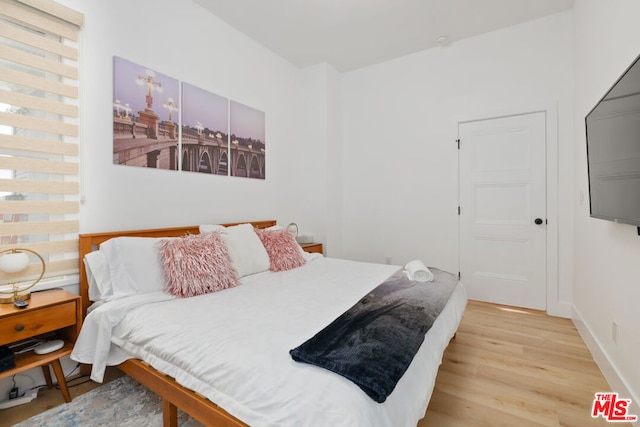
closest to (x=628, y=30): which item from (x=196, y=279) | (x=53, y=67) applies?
(x=196, y=279)

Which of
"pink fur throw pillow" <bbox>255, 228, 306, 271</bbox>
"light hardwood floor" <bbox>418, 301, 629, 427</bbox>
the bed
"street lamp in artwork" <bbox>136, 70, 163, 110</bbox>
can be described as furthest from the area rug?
"street lamp in artwork" <bbox>136, 70, 163, 110</bbox>

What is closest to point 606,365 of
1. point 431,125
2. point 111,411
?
point 431,125

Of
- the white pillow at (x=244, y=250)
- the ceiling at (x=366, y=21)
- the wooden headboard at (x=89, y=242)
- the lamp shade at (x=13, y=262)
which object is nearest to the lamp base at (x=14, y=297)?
the lamp shade at (x=13, y=262)

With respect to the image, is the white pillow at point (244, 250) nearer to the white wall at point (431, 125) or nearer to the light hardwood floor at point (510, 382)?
the light hardwood floor at point (510, 382)

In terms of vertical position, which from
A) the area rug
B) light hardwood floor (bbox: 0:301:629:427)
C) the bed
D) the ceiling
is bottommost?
the area rug

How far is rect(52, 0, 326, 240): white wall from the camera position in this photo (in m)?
2.14

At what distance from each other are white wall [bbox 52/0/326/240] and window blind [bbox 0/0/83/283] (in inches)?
3.6

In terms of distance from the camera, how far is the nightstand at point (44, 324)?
1.51 meters

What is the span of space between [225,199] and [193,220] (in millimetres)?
426

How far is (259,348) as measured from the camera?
48.7 inches

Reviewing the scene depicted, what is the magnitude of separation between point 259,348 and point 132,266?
1195mm

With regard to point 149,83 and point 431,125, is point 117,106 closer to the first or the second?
point 149,83

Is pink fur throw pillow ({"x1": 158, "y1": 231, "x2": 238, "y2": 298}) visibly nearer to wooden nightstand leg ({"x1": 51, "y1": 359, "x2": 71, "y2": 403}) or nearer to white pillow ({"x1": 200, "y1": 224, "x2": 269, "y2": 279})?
white pillow ({"x1": 200, "y1": 224, "x2": 269, "y2": 279})

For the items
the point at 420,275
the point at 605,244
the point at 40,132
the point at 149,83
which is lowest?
the point at 420,275
